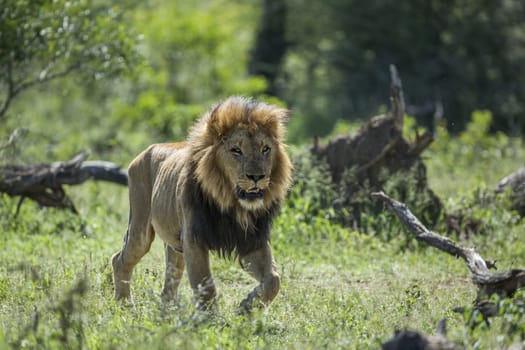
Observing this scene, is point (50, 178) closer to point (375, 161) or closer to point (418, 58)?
point (375, 161)

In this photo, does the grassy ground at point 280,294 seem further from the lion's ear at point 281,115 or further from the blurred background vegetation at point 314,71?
the blurred background vegetation at point 314,71

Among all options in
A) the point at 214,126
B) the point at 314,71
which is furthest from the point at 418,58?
the point at 214,126

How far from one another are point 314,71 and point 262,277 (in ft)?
69.2

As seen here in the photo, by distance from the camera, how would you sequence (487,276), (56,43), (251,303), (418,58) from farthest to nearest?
(418,58)
(56,43)
(251,303)
(487,276)

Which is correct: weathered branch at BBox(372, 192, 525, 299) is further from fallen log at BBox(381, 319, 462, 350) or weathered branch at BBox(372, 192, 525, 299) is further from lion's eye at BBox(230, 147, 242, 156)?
lion's eye at BBox(230, 147, 242, 156)

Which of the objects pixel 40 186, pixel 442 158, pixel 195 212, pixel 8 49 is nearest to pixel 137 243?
pixel 195 212

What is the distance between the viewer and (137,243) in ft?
23.6

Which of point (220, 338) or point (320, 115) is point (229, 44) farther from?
point (220, 338)

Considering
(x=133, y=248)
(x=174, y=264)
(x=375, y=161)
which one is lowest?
(x=375, y=161)

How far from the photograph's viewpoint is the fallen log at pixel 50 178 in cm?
1039

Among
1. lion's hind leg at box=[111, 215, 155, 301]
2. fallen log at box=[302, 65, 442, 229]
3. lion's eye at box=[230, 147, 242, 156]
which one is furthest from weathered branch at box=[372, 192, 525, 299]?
fallen log at box=[302, 65, 442, 229]

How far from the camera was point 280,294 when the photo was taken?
7.17m

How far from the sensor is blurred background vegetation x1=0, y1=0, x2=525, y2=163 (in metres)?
21.4

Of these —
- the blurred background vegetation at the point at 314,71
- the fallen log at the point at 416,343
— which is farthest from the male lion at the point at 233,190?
the blurred background vegetation at the point at 314,71
